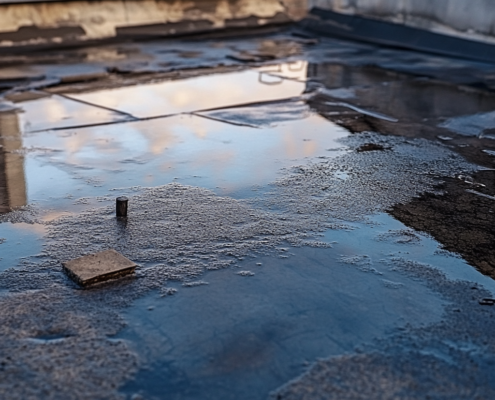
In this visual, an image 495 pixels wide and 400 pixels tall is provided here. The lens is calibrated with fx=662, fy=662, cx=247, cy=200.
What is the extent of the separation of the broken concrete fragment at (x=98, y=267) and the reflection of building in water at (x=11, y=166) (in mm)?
1147

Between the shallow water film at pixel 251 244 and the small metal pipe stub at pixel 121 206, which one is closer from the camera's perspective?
the shallow water film at pixel 251 244

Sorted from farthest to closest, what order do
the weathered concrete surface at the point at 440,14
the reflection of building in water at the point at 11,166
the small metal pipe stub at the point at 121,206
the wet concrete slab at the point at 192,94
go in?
the weathered concrete surface at the point at 440,14, the wet concrete slab at the point at 192,94, the reflection of building in water at the point at 11,166, the small metal pipe stub at the point at 121,206

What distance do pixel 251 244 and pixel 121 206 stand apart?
91 cm

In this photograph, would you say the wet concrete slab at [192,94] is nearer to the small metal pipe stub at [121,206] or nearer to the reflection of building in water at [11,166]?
the reflection of building in water at [11,166]

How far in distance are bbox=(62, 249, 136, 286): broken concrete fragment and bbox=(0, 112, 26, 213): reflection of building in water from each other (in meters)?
1.15

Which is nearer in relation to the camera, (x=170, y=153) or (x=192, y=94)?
(x=170, y=153)

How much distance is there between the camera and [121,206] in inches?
164

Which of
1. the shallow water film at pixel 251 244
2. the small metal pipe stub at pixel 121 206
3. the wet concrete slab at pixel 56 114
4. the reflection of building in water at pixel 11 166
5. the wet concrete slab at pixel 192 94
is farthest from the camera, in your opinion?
the wet concrete slab at pixel 192 94

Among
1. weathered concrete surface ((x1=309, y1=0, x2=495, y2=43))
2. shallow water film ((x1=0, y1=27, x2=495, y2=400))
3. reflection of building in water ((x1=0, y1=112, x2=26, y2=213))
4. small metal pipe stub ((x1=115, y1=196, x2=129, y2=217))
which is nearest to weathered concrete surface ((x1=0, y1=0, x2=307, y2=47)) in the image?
weathered concrete surface ((x1=309, y1=0, x2=495, y2=43))

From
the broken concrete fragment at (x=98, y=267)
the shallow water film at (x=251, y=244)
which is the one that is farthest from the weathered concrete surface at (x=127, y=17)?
the broken concrete fragment at (x=98, y=267)

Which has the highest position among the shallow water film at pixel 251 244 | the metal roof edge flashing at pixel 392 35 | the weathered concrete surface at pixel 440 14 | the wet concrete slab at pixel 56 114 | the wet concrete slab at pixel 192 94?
the weathered concrete surface at pixel 440 14

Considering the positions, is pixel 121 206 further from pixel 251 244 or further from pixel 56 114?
pixel 56 114

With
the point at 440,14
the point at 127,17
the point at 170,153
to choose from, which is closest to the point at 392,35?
the point at 440,14

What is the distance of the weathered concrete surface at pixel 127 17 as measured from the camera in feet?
37.7
